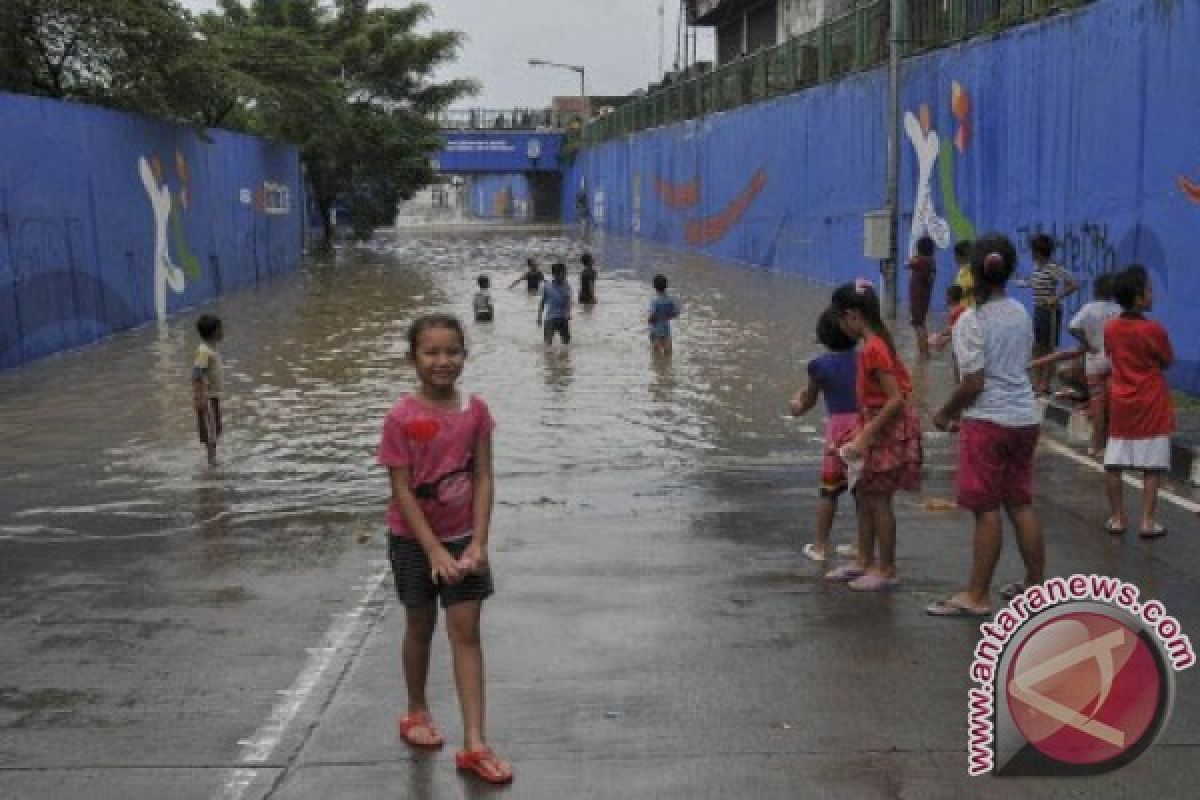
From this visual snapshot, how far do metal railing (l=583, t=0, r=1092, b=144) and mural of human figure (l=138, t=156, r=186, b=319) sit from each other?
12.1 m

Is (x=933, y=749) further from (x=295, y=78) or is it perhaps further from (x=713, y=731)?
(x=295, y=78)

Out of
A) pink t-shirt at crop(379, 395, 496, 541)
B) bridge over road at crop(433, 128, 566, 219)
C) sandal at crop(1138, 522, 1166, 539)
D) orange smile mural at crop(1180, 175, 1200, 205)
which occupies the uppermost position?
bridge over road at crop(433, 128, 566, 219)

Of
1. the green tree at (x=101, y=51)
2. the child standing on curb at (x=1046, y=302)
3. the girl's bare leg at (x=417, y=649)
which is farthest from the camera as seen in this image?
the green tree at (x=101, y=51)

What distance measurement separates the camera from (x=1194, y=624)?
19.4 feet

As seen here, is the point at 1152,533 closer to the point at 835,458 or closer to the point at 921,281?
the point at 835,458

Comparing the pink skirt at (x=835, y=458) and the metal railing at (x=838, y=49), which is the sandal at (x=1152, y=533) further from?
the metal railing at (x=838, y=49)

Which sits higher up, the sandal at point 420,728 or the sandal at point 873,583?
the sandal at point 420,728

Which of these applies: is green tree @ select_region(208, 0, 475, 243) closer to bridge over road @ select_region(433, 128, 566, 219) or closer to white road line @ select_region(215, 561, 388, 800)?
bridge over road @ select_region(433, 128, 566, 219)

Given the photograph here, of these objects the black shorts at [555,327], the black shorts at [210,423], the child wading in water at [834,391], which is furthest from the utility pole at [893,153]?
the child wading in water at [834,391]

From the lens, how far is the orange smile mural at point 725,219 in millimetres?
34084

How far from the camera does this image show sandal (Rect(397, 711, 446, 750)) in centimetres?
471

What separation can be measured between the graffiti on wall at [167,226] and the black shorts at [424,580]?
61.6 feet

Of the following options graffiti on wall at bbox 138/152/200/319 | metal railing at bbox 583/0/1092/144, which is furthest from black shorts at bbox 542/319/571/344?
graffiti on wall at bbox 138/152/200/319

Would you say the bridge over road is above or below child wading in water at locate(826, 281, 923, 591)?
above
